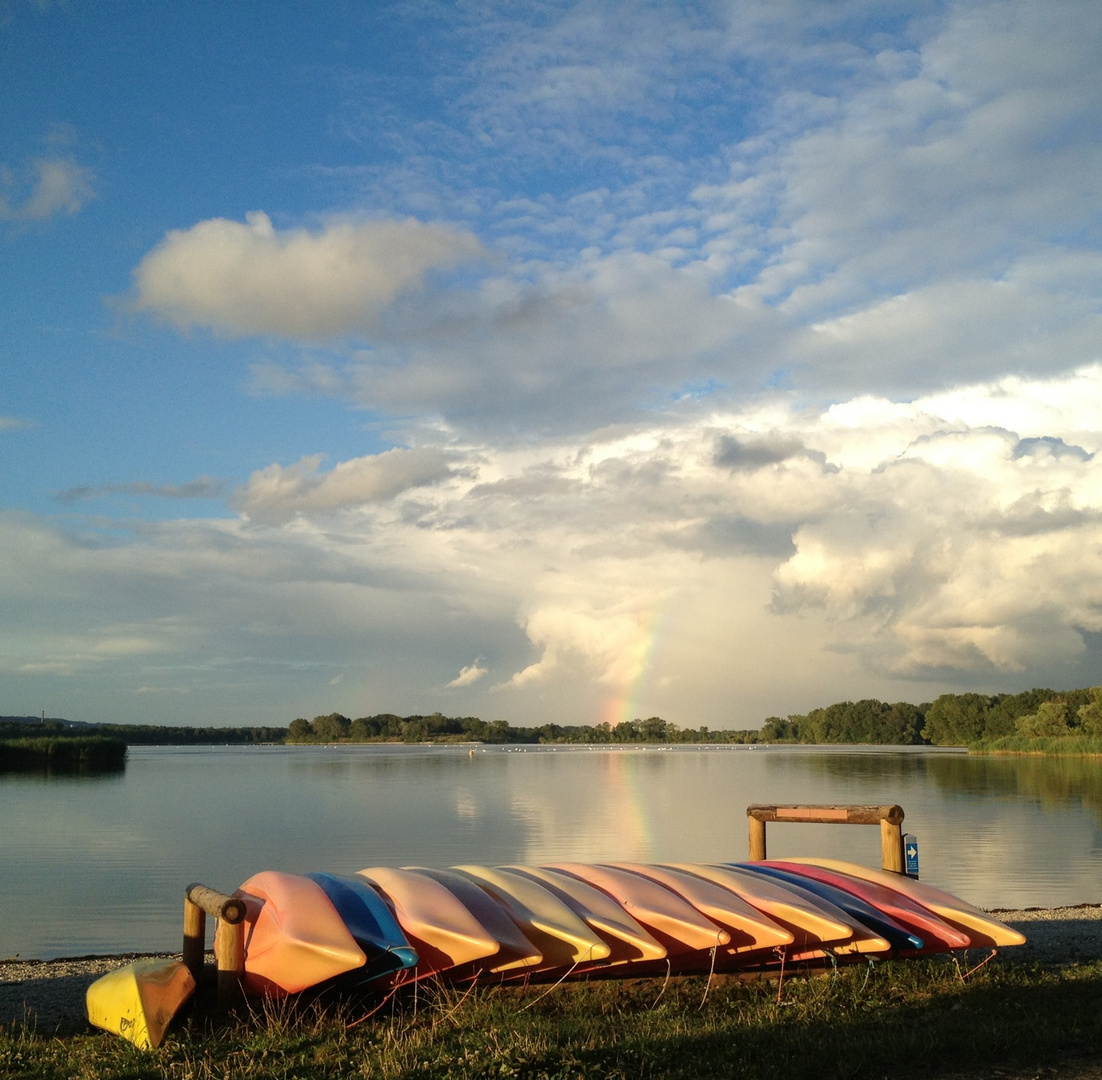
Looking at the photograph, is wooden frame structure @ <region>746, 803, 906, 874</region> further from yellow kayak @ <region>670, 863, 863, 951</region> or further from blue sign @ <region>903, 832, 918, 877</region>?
yellow kayak @ <region>670, 863, 863, 951</region>

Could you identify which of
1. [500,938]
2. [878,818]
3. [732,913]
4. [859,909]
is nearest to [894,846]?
[878,818]

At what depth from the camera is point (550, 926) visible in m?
5.76


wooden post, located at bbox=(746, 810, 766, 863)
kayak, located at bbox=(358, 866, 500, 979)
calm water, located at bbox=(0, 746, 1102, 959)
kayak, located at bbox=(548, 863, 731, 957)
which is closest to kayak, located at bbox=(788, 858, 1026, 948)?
wooden post, located at bbox=(746, 810, 766, 863)

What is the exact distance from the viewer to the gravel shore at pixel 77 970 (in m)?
6.29

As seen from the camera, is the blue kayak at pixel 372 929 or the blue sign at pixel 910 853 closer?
the blue kayak at pixel 372 929

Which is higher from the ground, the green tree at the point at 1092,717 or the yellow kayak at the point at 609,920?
the yellow kayak at the point at 609,920

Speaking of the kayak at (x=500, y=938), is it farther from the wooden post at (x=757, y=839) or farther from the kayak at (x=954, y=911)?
the wooden post at (x=757, y=839)

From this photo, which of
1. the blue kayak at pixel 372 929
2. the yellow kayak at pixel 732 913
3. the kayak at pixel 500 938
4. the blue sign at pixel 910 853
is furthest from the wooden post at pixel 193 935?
the blue sign at pixel 910 853

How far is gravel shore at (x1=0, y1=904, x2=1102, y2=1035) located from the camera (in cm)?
629

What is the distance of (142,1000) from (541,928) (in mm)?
2024

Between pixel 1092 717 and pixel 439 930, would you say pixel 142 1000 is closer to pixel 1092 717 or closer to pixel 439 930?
pixel 439 930

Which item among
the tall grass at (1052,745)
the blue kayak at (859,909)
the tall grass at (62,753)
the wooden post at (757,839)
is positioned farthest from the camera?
the tall grass at (1052,745)

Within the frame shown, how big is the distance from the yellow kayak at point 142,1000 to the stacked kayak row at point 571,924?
1.12 ft

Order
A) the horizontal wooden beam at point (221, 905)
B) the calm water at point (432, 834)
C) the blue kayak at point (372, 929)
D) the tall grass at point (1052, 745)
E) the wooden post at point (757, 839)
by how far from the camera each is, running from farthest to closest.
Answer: the tall grass at point (1052, 745)
the calm water at point (432, 834)
the wooden post at point (757, 839)
the blue kayak at point (372, 929)
the horizontal wooden beam at point (221, 905)
